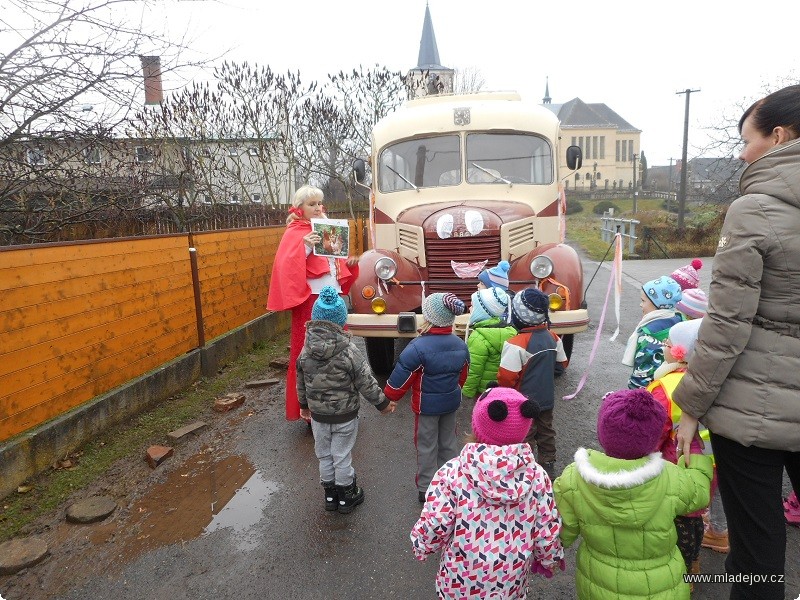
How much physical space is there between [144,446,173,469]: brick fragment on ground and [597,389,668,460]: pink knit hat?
3.31m

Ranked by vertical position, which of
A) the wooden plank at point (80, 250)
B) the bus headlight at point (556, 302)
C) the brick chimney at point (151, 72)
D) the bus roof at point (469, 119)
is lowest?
the bus headlight at point (556, 302)

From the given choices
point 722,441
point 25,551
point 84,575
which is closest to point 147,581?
point 84,575

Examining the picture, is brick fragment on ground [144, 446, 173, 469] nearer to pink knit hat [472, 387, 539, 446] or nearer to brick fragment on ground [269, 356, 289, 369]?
brick fragment on ground [269, 356, 289, 369]

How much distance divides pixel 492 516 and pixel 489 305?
2136 millimetres

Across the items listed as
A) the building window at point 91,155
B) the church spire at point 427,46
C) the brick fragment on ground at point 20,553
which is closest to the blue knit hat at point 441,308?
the brick fragment on ground at point 20,553

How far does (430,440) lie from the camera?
3.32 metres

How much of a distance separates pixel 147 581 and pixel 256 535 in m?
0.59

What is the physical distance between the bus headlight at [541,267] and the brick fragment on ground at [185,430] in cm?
321

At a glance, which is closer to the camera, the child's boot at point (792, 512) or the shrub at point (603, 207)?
the child's boot at point (792, 512)

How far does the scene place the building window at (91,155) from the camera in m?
5.54

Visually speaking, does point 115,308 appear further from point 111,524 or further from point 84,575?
point 84,575

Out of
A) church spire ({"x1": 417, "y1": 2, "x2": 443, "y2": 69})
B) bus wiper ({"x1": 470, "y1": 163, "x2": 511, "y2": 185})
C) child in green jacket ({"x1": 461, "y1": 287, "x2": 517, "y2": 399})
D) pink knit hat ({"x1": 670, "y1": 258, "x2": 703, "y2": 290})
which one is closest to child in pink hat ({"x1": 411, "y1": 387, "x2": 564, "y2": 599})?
child in green jacket ({"x1": 461, "y1": 287, "x2": 517, "y2": 399})

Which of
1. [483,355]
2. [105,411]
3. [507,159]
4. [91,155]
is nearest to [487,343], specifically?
[483,355]

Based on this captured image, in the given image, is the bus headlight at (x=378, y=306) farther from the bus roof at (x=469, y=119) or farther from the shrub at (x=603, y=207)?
the shrub at (x=603, y=207)
